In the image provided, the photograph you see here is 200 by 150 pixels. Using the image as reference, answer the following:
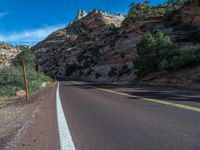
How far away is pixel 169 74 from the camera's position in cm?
3072

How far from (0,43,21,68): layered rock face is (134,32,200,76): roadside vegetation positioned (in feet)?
175

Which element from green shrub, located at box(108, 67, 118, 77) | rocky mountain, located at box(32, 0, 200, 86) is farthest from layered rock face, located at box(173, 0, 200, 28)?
green shrub, located at box(108, 67, 118, 77)

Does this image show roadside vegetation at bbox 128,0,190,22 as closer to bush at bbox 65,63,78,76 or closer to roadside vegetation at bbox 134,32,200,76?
bush at bbox 65,63,78,76

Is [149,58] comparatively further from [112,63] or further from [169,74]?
[112,63]

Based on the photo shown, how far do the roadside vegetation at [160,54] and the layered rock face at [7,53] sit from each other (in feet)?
175

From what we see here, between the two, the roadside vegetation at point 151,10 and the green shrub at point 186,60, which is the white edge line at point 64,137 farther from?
the roadside vegetation at point 151,10

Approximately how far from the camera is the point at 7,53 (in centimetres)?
9275

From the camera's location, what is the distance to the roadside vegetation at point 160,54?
30.5 metres

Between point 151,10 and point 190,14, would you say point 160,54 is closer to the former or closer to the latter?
point 190,14

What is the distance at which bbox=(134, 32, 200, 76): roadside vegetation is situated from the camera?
100.0ft

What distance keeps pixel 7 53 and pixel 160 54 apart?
224 feet

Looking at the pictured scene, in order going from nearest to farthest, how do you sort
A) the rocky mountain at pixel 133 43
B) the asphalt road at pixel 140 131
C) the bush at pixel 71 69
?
the asphalt road at pixel 140 131 < the rocky mountain at pixel 133 43 < the bush at pixel 71 69

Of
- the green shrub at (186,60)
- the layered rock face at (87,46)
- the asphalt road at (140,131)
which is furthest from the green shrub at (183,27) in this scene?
the asphalt road at (140,131)

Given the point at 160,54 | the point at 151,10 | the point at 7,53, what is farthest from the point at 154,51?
the point at 7,53
